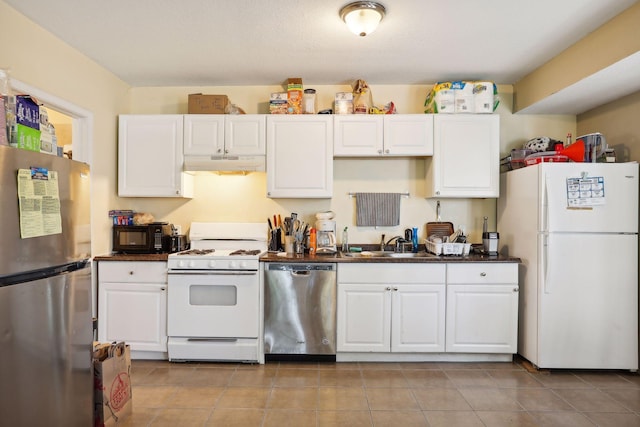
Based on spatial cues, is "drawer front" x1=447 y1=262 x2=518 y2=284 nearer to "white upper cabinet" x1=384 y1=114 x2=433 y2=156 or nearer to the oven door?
"white upper cabinet" x1=384 y1=114 x2=433 y2=156

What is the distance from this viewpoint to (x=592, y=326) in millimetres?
2787

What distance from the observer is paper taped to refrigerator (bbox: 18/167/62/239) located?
131cm

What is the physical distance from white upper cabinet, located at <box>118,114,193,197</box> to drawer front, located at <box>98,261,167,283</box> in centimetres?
67

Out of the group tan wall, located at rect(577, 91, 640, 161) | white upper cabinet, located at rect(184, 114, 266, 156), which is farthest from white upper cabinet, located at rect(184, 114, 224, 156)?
tan wall, located at rect(577, 91, 640, 161)

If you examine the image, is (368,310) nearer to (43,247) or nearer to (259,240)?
(259,240)

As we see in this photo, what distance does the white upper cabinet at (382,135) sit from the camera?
3256 millimetres

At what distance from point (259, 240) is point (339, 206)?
2.77 feet

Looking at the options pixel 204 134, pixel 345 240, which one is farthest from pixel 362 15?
pixel 345 240

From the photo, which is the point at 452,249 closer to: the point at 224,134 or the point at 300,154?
the point at 300,154

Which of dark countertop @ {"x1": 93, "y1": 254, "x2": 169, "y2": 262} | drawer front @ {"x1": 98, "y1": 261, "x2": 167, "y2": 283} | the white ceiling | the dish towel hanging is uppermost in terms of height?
the white ceiling

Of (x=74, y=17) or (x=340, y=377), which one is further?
(x=340, y=377)

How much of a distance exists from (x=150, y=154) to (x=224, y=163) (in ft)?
2.31

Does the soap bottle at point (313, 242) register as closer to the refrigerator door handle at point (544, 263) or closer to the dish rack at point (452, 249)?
the dish rack at point (452, 249)

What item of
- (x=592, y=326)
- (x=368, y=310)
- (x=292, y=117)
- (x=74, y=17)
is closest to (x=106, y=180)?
(x=74, y=17)
